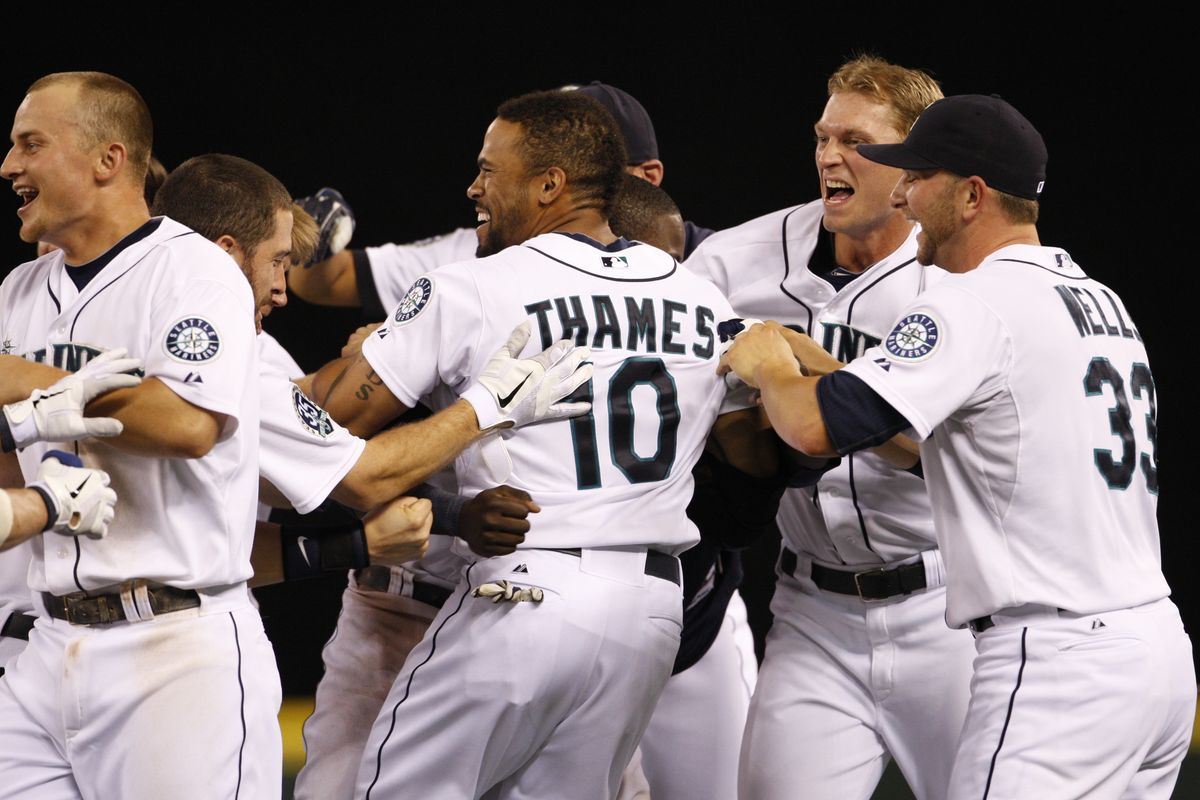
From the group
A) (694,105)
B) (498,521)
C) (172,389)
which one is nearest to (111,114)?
(172,389)

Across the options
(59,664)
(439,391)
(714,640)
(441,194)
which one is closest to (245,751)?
(59,664)

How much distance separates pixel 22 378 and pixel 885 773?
4.15 m

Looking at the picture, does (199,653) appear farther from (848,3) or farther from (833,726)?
(848,3)

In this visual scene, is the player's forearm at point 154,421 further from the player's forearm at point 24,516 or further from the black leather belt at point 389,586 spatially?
the black leather belt at point 389,586

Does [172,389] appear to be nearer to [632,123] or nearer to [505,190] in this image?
[505,190]

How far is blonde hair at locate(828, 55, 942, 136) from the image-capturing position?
12.3 feet

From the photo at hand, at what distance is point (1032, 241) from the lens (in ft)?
10.1

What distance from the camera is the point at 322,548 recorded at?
3092 millimetres

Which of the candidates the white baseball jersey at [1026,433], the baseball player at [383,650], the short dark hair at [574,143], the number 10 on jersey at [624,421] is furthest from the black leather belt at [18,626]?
the white baseball jersey at [1026,433]

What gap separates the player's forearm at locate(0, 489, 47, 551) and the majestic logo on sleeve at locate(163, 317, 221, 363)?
33 centimetres

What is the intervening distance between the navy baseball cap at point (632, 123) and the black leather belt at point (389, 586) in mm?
1796

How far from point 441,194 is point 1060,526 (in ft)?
13.1

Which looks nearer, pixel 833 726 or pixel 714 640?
pixel 833 726

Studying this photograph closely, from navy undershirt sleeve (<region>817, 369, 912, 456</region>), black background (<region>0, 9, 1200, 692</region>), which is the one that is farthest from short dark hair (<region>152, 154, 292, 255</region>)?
black background (<region>0, 9, 1200, 692</region>)
